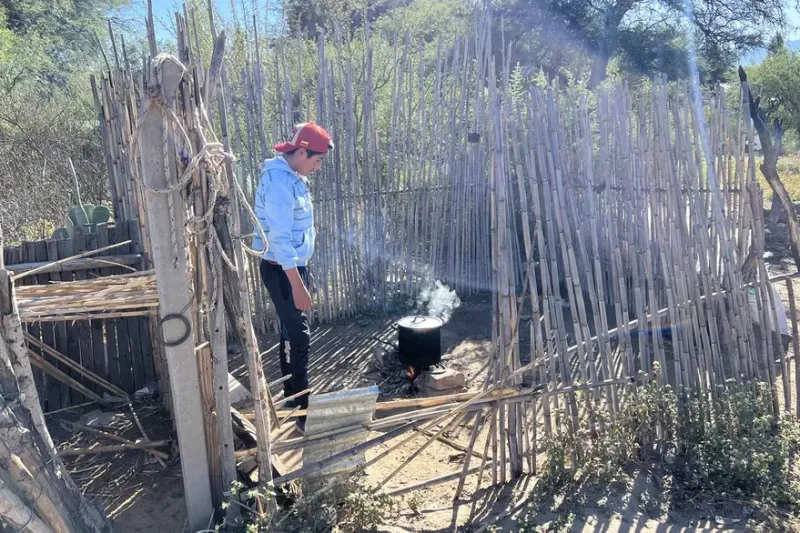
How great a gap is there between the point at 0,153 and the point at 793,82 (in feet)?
53.7

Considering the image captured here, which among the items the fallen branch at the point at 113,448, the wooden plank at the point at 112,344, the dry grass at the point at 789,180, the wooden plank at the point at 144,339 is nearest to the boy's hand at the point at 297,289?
the fallen branch at the point at 113,448

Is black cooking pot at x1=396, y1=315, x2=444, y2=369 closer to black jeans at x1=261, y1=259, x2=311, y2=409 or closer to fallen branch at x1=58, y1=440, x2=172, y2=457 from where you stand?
black jeans at x1=261, y1=259, x2=311, y2=409

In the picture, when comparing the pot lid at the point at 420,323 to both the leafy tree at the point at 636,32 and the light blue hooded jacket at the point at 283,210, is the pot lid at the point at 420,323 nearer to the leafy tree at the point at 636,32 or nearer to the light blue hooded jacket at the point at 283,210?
the light blue hooded jacket at the point at 283,210

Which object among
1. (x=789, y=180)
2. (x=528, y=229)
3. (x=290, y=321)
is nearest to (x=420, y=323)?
(x=290, y=321)

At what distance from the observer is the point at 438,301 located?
6707 mm

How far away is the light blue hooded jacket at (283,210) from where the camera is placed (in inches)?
135

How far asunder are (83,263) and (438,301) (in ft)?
12.3

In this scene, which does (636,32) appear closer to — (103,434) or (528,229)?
(528,229)

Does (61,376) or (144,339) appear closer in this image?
(61,376)

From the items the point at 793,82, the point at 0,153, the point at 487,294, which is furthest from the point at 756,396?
the point at 793,82

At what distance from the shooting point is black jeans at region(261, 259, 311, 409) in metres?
3.64

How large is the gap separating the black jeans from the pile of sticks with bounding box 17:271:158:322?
68 cm

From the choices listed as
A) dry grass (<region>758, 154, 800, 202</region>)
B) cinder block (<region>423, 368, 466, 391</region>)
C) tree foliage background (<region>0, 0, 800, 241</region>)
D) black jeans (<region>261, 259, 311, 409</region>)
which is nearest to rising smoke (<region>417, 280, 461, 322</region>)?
cinder block (<region>423, 368, 466, 391</region>)

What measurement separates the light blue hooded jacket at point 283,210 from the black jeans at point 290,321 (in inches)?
5.0
